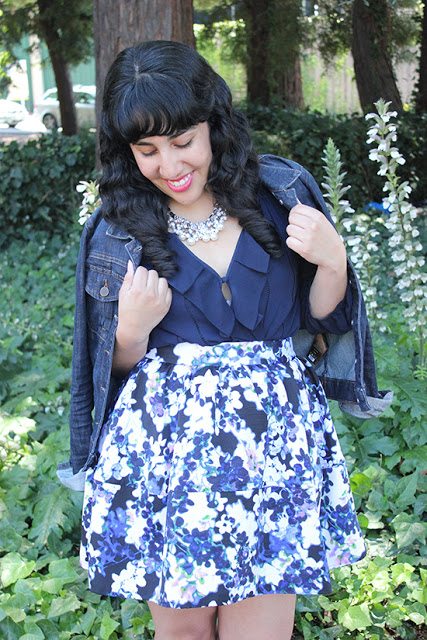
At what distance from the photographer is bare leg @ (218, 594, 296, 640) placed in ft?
5.80

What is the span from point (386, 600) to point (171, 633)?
106 cm

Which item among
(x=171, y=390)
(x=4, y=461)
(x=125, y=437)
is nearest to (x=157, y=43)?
(x=171, y=390)

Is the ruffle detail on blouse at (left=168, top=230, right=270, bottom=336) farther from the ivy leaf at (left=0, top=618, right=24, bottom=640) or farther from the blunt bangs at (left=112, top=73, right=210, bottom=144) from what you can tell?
the ivy leaf at (left=0, top=618, right=24, bottom=640)

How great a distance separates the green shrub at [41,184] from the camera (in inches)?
286

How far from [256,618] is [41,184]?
20.6 feet

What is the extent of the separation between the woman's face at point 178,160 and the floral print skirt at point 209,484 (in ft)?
1.31

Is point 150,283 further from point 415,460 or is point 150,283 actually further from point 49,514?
point 415,460

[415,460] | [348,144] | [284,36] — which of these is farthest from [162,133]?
[284,36]

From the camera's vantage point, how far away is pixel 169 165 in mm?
1675

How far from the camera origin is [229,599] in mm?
1637

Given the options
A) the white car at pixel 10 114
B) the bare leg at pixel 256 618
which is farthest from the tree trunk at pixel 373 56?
the white car at pixel 10 114

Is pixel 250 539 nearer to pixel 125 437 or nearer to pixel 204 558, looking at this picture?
pixel 204 558

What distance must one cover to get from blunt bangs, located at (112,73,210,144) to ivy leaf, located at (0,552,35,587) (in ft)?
5.70

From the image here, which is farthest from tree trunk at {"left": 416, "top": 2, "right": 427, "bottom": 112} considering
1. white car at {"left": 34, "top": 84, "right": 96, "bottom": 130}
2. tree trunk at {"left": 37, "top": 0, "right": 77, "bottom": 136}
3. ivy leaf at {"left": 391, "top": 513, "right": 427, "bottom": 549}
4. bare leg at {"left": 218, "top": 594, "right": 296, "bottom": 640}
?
white car at {"left": 34, "top": 84, "right": 96, "bottom": 130}
